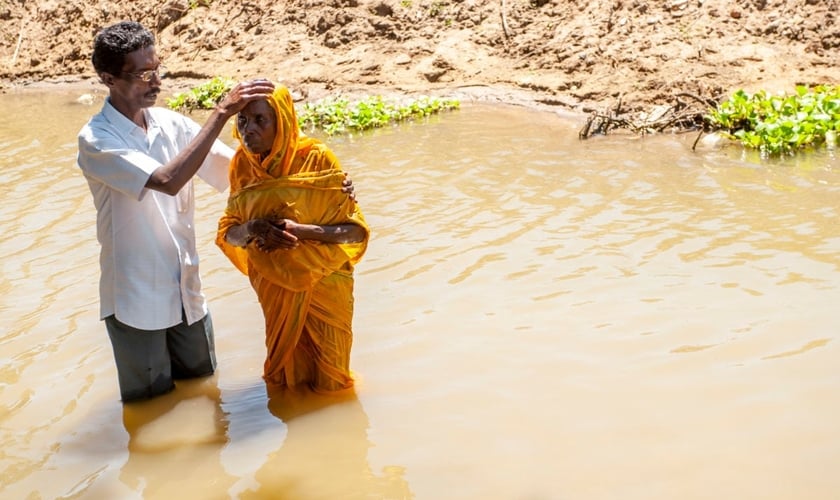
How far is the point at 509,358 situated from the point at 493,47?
9597 mm

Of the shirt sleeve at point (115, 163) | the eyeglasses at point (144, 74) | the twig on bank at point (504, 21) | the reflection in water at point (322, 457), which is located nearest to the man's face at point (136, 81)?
the eyeglasses at point (144, 74)

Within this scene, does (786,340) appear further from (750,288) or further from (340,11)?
(340,11)

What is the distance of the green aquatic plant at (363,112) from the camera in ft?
35.7

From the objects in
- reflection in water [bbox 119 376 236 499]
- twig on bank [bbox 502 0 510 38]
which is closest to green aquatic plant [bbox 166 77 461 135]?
twig on bank [bbox 502 0 510 38]

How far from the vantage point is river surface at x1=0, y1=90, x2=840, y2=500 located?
10.8 feet

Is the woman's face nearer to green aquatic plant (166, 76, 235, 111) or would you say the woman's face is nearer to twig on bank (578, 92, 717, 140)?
twig on bank (578, 92, 717, 140)

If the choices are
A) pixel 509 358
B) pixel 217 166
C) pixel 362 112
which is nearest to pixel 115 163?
pixel 217 166

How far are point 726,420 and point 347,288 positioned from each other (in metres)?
1.72

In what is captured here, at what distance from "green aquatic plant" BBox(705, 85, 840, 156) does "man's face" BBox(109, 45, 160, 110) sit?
6.42 metres

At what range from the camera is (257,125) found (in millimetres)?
3273

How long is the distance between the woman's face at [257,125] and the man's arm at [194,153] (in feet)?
0.30

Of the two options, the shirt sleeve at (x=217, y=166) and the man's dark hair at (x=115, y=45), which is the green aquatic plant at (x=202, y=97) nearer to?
the shirt sleeve at (x=217, y=166)

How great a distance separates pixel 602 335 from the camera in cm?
445

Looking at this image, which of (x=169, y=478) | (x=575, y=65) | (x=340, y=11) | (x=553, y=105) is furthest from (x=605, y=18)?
(x=169, y=478)
